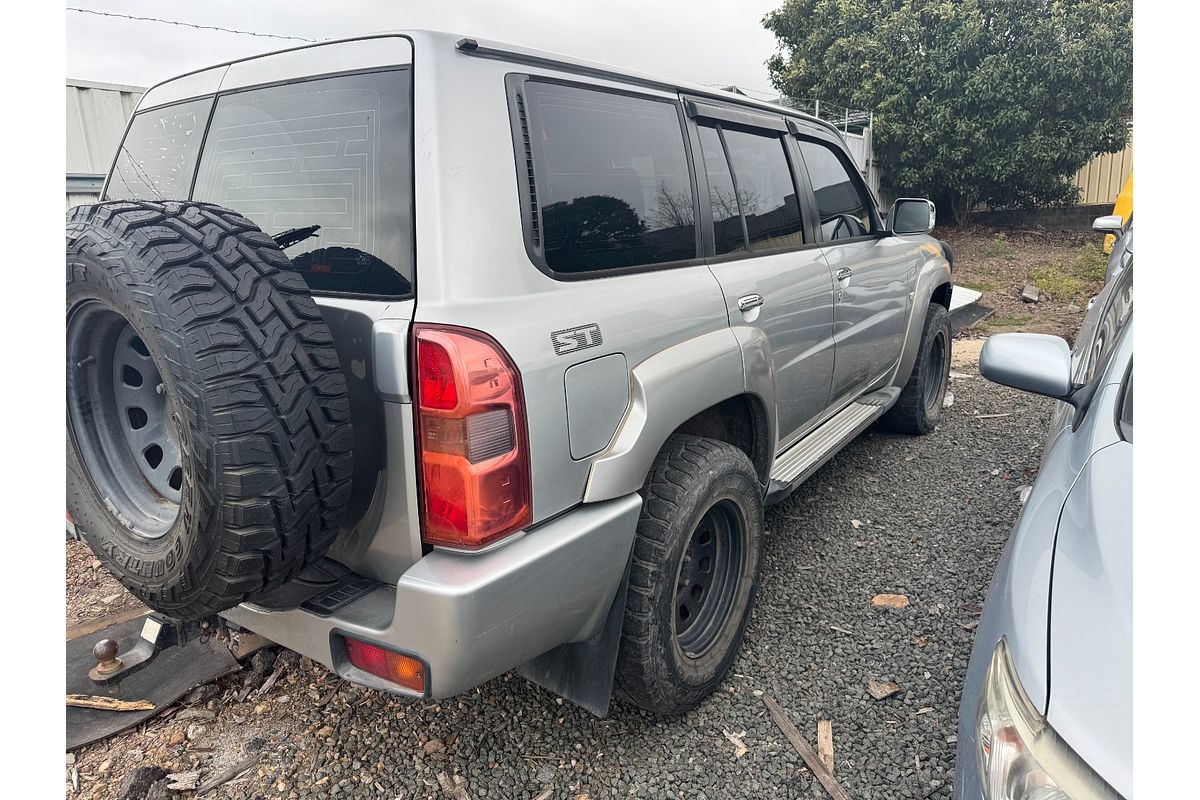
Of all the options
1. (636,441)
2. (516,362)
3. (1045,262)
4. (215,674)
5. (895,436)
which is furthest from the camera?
(1045,262)

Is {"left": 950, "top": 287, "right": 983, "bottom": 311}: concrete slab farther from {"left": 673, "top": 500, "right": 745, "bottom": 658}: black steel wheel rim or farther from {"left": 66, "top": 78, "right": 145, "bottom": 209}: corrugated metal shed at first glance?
{"left": 66, "top": 78, "right": 145, "bottom": 209}: corrugated metal shed

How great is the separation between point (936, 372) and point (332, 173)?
14.9ft

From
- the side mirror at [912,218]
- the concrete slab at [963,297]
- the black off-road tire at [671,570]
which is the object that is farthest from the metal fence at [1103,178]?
the black off-road tire at [671,570]

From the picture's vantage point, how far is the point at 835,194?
3859mm

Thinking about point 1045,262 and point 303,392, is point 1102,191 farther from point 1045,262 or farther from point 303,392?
point 303,392

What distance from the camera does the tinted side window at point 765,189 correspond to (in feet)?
9.68

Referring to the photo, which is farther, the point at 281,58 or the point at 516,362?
the point at 281,58

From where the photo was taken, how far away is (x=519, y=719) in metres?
2.50

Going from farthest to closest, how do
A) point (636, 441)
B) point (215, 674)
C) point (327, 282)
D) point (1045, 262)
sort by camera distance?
1. point (1045, 262)
2. point (215, 674)
3. point (636, 441)
4. point (327, 282)

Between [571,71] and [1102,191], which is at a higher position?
[1102,191]

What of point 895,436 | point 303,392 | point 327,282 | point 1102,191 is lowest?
point 895,436

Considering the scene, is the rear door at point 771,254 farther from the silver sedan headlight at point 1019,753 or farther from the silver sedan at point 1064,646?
the silver sedan headlight at point 1019,753

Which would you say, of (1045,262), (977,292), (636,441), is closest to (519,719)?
(636,441)

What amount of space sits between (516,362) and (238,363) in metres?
0.59
